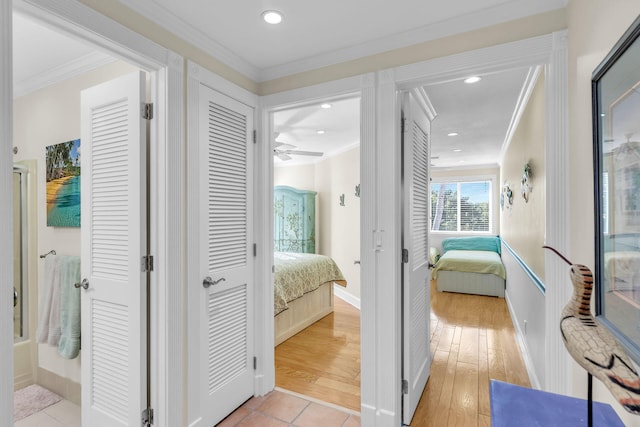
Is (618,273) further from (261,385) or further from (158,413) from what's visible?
(261,385)

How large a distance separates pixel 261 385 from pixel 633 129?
8.23 ft

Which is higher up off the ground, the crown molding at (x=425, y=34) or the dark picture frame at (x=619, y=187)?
the crown molding at (x=425, y=34)

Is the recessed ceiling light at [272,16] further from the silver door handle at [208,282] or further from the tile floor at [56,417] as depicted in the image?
the tile floor at [56,417]

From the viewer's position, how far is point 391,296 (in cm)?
196

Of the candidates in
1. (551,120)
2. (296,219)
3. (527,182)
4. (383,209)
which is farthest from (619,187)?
(296,219)

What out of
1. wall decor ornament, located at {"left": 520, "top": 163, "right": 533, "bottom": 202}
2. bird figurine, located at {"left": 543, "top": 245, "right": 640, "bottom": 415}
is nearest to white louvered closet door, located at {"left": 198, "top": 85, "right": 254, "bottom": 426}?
bird figurine, located at {"left": 543, "top": 245, "right": 640, "bottom": 415}

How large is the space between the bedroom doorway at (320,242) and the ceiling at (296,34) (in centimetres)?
37

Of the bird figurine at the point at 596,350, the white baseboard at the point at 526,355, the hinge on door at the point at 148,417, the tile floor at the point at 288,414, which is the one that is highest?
the bird figurine at the point at 596,350

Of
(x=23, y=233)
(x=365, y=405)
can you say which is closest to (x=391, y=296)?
(x=365, y=405)

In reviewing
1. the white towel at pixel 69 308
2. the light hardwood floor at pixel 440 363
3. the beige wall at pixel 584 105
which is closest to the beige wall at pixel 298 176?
the light hardwood floor at pixel 440 363

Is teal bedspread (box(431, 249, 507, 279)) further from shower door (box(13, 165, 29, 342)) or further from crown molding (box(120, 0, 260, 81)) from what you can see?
shower door (box(13, 165, 29, 342))

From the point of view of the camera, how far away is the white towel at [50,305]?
2.30 metres

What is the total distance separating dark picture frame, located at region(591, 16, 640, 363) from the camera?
80 cm

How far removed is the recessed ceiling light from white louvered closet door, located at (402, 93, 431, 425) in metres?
0.89
